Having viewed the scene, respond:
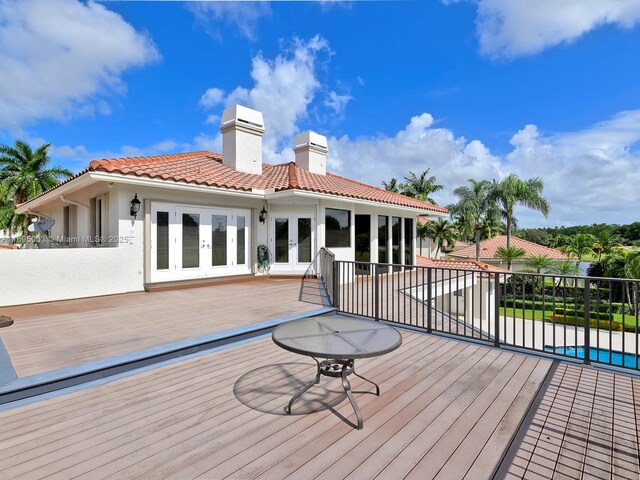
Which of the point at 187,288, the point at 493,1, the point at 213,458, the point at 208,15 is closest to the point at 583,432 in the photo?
the point at 213,458

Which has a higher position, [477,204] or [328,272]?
[477,204]

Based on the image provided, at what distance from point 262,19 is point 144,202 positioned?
8475 millimetres

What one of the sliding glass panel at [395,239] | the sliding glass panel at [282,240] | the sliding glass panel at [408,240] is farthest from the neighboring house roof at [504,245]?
the sliding glass panel at [282,240]

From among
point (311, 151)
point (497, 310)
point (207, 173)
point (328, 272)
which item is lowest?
point (497, 310)

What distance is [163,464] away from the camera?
1.97 meters

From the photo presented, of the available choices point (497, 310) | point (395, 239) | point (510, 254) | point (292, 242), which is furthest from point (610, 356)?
point (510, 254)

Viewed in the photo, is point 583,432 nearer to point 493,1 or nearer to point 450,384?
point 450,384

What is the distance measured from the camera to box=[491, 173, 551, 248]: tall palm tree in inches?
1097

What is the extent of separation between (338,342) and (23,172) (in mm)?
→ 29639

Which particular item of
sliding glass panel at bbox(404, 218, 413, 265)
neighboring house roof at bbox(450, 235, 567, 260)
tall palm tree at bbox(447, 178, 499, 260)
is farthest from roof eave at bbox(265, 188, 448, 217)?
tall palm tree at bbox(447, 178, 499, 260)

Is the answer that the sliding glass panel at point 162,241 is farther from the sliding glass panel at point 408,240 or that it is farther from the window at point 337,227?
the sliding glass panel at point 408,240

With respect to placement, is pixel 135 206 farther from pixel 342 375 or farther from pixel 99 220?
pixel 342 375

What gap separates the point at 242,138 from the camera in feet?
35.5

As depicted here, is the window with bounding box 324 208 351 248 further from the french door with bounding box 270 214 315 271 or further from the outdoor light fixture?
the outdoor light fixture
